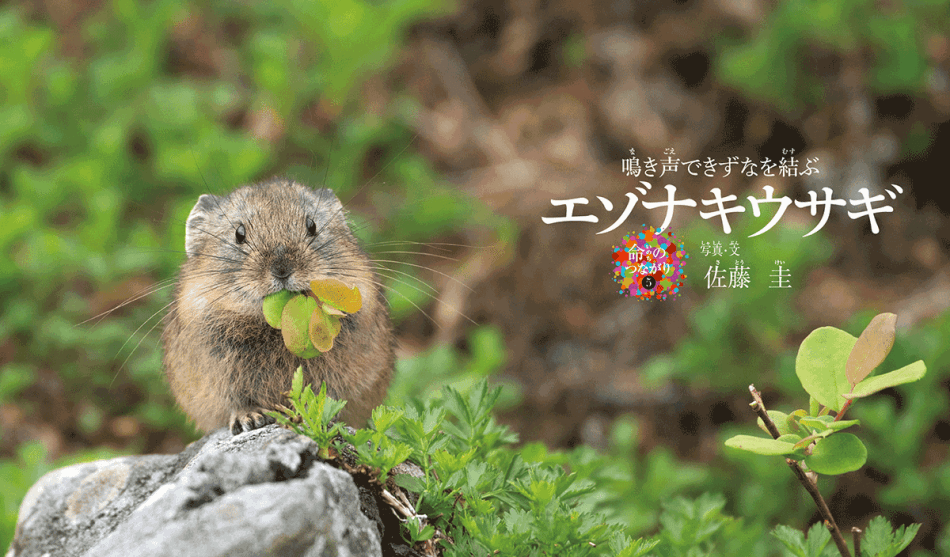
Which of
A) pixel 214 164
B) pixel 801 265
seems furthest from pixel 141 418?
pixel 801 265

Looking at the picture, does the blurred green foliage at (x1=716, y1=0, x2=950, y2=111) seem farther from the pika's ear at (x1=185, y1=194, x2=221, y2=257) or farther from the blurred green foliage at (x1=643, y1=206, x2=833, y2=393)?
the pika's ear at (x1=185, y1=194, x2=221, y2=257)

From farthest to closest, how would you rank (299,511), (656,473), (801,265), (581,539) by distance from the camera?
(801,265)
(656,473)
(581,539)
(299,511)

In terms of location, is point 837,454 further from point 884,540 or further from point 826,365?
point 884,540

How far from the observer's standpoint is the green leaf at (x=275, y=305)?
3.55 metres

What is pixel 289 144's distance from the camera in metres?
8.52

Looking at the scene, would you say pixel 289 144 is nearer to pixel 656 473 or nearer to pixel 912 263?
pixel 656 473

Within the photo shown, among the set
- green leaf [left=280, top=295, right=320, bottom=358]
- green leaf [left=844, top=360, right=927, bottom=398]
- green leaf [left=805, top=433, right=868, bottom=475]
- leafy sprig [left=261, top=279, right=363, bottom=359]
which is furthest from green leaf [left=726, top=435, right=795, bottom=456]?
green leaf [left=280, top=295, right=320, bottom=358]

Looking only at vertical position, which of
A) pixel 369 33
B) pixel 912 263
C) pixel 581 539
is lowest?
pixel 581 539

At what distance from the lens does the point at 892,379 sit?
101 inches

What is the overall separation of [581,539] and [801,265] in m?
4.42

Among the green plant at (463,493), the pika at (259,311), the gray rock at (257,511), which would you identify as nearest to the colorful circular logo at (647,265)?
the pika at (259,311)

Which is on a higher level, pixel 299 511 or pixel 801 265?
pixel 801 265

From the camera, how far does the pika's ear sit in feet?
14.3

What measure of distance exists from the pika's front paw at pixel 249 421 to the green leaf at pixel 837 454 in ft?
7.13
